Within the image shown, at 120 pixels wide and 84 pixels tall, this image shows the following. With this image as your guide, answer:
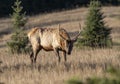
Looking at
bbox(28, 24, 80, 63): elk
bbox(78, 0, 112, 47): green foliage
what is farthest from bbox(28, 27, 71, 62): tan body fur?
bbox(78, 0, 112, 47): green foliage

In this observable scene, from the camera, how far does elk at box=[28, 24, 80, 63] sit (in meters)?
15.5

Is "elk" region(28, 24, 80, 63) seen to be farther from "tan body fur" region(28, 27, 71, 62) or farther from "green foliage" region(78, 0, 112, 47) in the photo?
"green foliage" region(78, 0, 112, 47)

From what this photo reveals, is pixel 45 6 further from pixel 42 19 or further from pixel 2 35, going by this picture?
pixel 2 35

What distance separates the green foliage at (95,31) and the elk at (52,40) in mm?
6208

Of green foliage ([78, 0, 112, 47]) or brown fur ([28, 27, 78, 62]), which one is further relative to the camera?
green foliage ([78, 0, 112, 47])

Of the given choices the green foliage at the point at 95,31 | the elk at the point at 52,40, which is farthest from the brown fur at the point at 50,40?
the green foliage at the point at 95,31

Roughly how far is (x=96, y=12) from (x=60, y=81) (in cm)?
1378

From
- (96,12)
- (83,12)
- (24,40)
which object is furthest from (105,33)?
(83,12)

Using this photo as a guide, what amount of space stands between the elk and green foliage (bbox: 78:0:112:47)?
20.4ft

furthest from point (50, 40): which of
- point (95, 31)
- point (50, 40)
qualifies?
point (95, 31)

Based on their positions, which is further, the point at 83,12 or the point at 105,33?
the point at 83,12

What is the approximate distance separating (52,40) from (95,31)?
25.3ft

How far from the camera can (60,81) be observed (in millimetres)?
10352

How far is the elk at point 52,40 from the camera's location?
15.5m
